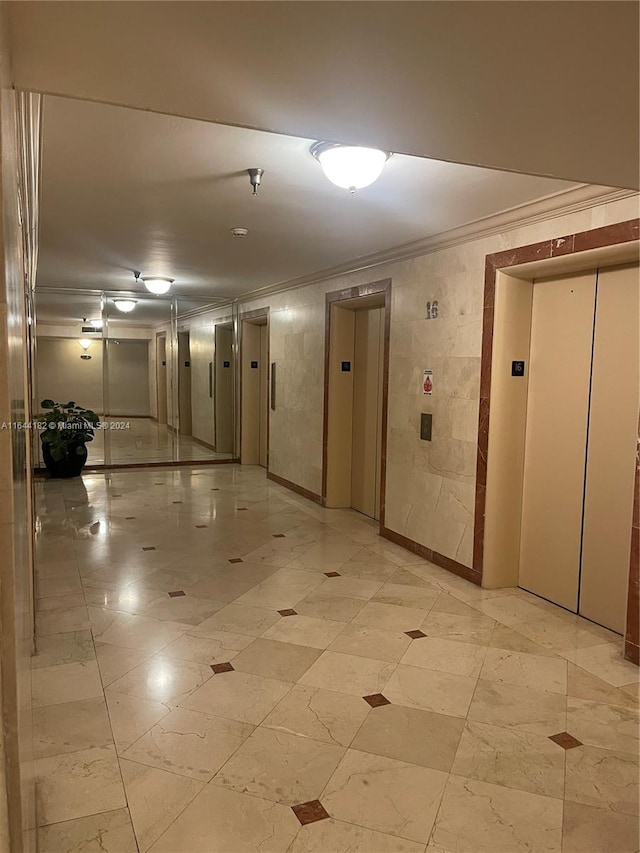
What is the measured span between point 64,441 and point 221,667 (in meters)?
6.59

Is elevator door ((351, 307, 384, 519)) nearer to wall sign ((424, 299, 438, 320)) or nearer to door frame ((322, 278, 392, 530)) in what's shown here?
door frame ((322, 278, 392, 530))

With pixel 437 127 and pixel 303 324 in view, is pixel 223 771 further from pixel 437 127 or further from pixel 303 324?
pixel 303 324

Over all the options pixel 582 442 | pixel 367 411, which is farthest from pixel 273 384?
pixel 582 442

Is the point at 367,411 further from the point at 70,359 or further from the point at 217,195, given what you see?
the point at 70,359

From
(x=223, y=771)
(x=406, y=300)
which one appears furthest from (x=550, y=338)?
(x=223, y=771)

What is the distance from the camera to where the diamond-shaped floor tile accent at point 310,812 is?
221cm

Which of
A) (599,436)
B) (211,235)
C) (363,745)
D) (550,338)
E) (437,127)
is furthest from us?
(211,235)

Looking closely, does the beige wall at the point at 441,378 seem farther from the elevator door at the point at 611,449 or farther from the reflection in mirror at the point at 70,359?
the reflection in mirror at the point at 70,359

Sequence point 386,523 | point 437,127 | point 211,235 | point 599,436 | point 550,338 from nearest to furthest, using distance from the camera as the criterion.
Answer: point 437,127 < point 599,436 < point 550,338 < point 211,235 < point 386,523

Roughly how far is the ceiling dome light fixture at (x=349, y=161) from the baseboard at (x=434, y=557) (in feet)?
10.4

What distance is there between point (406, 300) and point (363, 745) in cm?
401

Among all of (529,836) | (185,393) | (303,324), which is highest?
(303,324)

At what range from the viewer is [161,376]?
1320 centimetres

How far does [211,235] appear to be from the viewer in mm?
5316
